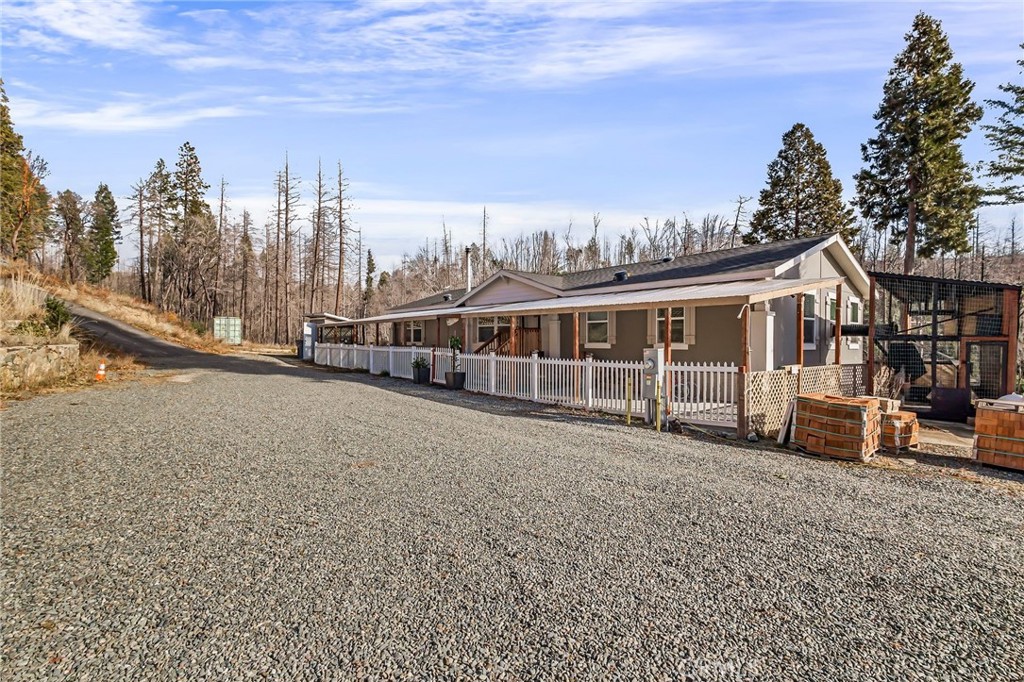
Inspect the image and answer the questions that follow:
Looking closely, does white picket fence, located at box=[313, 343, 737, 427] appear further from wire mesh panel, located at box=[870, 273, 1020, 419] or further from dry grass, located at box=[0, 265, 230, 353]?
dry grass, located at box=[0, 265, 230, 353]

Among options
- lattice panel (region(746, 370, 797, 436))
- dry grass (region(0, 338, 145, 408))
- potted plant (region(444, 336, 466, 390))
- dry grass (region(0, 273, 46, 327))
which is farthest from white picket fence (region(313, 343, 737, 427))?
dry grass (region(0, 273, 46, 327))

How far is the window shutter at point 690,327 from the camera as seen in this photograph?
13.2 meters

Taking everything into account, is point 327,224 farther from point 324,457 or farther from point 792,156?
point 324,457

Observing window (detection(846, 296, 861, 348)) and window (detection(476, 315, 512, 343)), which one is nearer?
window (detection(846, 296, 861, 348))

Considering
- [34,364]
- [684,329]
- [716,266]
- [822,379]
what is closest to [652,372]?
[822,379]

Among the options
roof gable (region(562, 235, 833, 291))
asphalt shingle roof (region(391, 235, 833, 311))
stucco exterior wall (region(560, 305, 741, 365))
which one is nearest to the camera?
stucco exterior wall (region(560, 305, 741, 365))

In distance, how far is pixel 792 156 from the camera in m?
31.0

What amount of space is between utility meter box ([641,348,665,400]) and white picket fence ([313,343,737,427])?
8.9 inches

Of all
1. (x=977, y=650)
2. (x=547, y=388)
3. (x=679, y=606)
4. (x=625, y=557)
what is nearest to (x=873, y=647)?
(x=977, y=650)

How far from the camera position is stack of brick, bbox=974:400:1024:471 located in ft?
21.7

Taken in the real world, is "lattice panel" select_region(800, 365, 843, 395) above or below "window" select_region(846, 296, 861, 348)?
below

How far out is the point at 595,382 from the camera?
34.6 feet

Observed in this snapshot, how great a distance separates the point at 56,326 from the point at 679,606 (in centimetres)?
1565

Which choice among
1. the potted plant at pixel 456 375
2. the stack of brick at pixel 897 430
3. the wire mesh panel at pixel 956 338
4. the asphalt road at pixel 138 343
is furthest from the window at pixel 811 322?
the asphalt road at pixel 138 343
